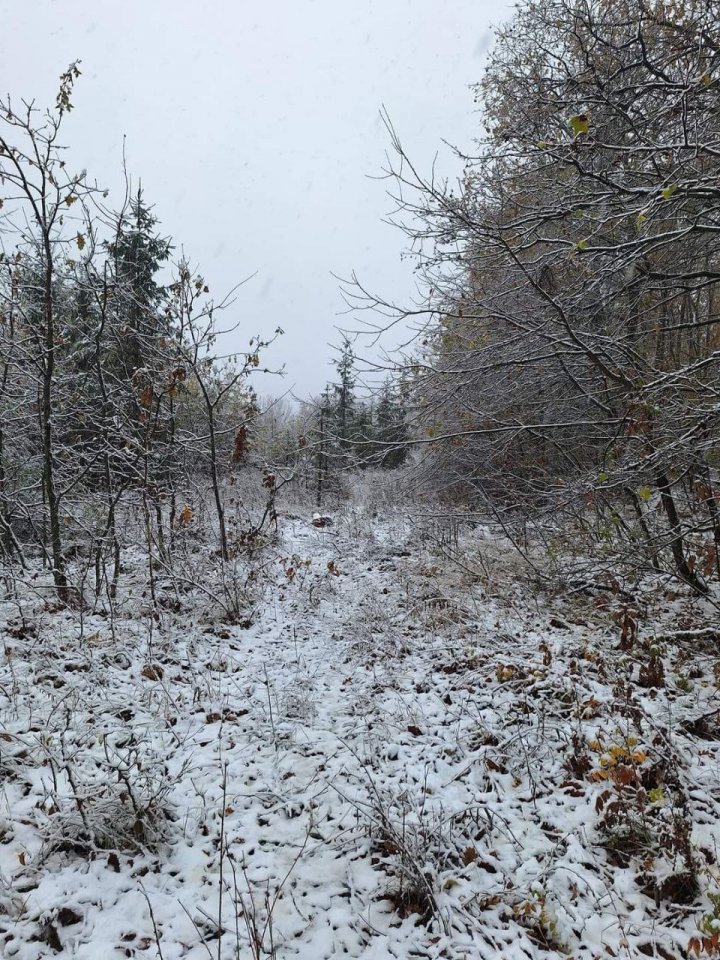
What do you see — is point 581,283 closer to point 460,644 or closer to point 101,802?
point 460,644

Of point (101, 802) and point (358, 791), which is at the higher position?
→ point (101, 802)

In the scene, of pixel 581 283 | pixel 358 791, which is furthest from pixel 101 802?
pixel 581 283

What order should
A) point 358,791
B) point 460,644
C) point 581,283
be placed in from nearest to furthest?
point 358,791, point 581,283, point 460,644

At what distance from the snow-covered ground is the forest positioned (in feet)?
0.07

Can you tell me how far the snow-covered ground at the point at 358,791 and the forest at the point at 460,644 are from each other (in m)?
0.02

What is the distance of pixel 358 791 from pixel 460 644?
85.6 inches

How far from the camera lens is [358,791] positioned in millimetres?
3115

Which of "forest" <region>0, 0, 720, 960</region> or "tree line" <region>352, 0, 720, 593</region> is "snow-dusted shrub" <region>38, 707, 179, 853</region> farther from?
"tree line" <region>352, 0, 720, 593</region>

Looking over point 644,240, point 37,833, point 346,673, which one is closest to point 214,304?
point 346,673

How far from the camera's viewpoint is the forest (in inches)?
92.9

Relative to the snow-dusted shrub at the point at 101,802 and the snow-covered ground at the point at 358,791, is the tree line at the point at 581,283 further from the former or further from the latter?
the snow-dusted shrub at the point at 101,802

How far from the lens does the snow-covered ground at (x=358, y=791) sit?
2.23 m

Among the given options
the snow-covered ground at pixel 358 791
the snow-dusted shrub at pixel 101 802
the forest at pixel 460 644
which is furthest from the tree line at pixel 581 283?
the snow-dusted shrub at pixel 101 802

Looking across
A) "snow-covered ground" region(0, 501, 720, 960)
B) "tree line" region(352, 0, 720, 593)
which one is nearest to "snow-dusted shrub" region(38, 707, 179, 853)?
"snow-covered ground" region(0, 501, 720, 960)
